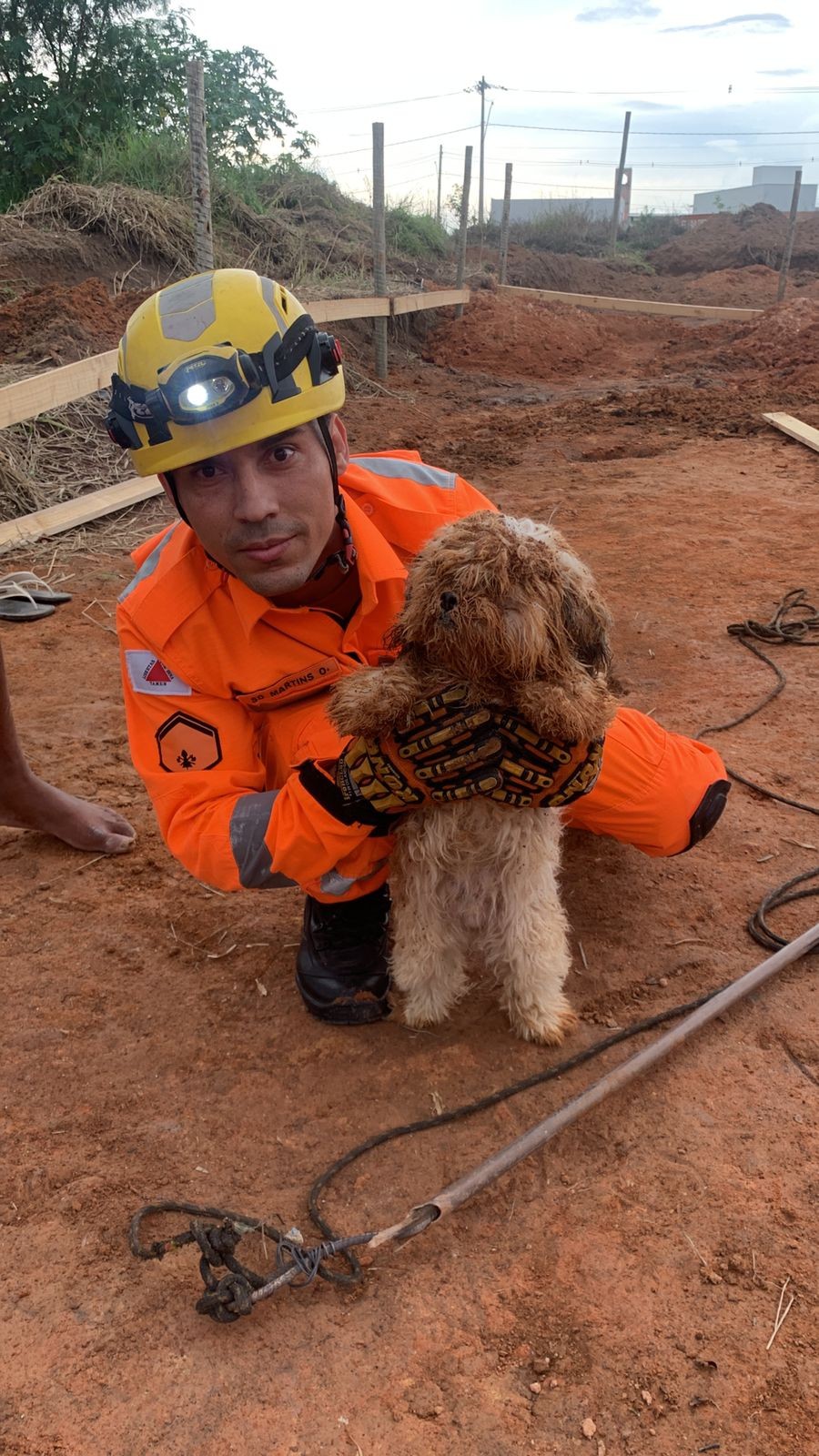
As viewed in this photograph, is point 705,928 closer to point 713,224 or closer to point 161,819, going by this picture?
point 161,819

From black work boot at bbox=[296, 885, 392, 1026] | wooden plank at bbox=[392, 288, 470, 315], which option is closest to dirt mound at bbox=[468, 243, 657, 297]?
wooden plank at bbox=[392, 288, 470, 315]

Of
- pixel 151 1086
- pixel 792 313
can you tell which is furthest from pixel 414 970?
pixel 792 313

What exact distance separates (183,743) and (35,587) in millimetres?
4110

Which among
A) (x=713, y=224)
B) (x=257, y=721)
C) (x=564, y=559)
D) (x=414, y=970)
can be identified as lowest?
(x=414, y=970)

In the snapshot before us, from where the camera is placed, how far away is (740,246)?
26875 millimetres

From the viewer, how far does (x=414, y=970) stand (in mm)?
2875

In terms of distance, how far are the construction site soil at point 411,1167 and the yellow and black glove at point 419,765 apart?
0.85 meters

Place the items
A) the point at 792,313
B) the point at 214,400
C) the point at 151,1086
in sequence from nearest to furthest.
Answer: the point at 214,400 → the point at 151,1086 → the point at 792,313

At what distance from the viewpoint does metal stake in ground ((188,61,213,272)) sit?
8297 millimetres

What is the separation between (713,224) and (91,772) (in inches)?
1241

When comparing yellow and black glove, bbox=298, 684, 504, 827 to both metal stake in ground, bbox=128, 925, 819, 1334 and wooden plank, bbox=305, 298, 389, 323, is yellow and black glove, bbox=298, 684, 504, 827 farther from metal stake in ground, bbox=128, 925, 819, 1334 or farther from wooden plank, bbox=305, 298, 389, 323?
wooden plank, bbox=305, 298, 389, 323

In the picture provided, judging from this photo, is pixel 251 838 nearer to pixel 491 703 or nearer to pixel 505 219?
pixel 491 703

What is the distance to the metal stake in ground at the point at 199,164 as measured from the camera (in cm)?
830

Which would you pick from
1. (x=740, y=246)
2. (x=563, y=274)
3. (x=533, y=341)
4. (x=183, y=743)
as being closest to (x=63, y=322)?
(x=183, y=743)
